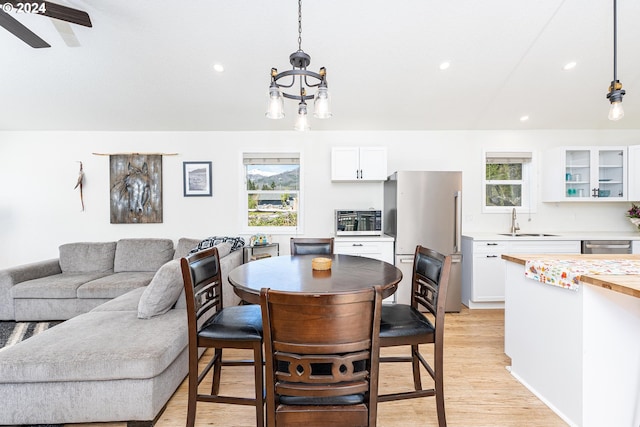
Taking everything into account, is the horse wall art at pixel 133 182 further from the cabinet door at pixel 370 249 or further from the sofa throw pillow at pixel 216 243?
the cabinet door at pixel 370 249

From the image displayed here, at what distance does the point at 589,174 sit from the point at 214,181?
16.7 feet

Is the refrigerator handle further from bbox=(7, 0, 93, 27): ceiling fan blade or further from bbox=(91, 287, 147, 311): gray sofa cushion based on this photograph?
bbox=(7, 0, 93, 27): ceiling fan blade

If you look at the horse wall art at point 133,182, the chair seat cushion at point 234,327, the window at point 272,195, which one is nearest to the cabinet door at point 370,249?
the window at point 272,195

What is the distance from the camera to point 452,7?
238 cm

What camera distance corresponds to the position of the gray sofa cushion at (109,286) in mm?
2996

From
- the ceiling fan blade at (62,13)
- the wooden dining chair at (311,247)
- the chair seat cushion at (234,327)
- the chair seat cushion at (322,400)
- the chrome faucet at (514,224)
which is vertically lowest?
the chair seat cushion at (322,400)

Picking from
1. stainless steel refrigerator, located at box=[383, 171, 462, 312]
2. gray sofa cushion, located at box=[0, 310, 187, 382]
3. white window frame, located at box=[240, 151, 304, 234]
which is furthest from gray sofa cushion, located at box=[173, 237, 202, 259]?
stainless steel refrigerator, located at box=[383, 171, 462, 312]

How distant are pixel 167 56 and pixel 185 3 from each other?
67cm

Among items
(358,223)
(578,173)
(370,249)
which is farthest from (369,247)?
(578,173)

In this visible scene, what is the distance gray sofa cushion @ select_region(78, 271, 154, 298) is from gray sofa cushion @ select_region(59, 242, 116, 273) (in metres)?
0.50

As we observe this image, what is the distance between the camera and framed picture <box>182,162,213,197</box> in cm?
411

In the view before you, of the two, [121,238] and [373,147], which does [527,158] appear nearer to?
[373,147]

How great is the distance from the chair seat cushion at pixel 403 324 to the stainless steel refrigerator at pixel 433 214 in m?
1.76

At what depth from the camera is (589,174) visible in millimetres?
3742
